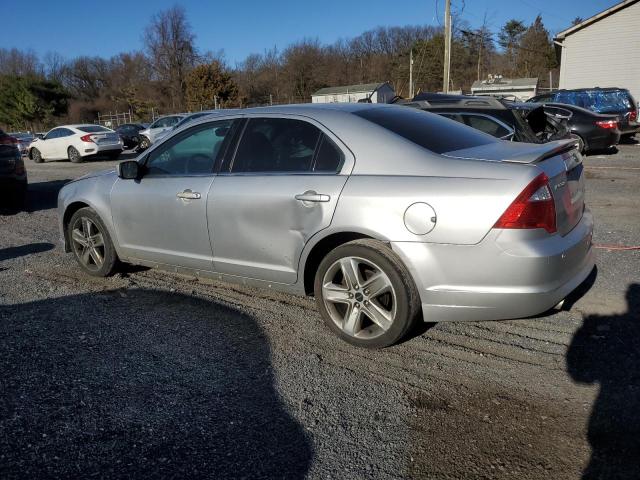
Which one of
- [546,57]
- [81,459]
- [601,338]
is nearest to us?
[81,459]

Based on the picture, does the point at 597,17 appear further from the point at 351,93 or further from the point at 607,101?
the point at 351,93

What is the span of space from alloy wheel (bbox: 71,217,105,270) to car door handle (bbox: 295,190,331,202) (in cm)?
244

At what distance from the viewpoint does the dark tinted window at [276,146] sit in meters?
3.71

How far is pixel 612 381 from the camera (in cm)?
293

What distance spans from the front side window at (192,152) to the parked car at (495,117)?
4.41 m

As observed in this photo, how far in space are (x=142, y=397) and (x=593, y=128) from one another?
1420cm

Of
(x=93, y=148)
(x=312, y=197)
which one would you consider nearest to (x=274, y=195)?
(x=312, y=197)

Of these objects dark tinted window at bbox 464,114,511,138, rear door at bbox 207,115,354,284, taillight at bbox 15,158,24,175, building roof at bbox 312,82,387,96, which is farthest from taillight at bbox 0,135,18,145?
building roof at bbox 312,82,387,96

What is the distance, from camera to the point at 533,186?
9.60ft

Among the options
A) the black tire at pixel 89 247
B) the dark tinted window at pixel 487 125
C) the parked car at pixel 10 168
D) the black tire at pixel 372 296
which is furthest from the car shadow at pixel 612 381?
the parked car at pixel 10 168

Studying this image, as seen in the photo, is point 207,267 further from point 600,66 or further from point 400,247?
point 600,66

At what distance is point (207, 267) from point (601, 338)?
288cm

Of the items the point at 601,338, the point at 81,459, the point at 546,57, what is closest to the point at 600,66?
the point at 601,338

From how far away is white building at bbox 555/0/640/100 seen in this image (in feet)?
88.5
